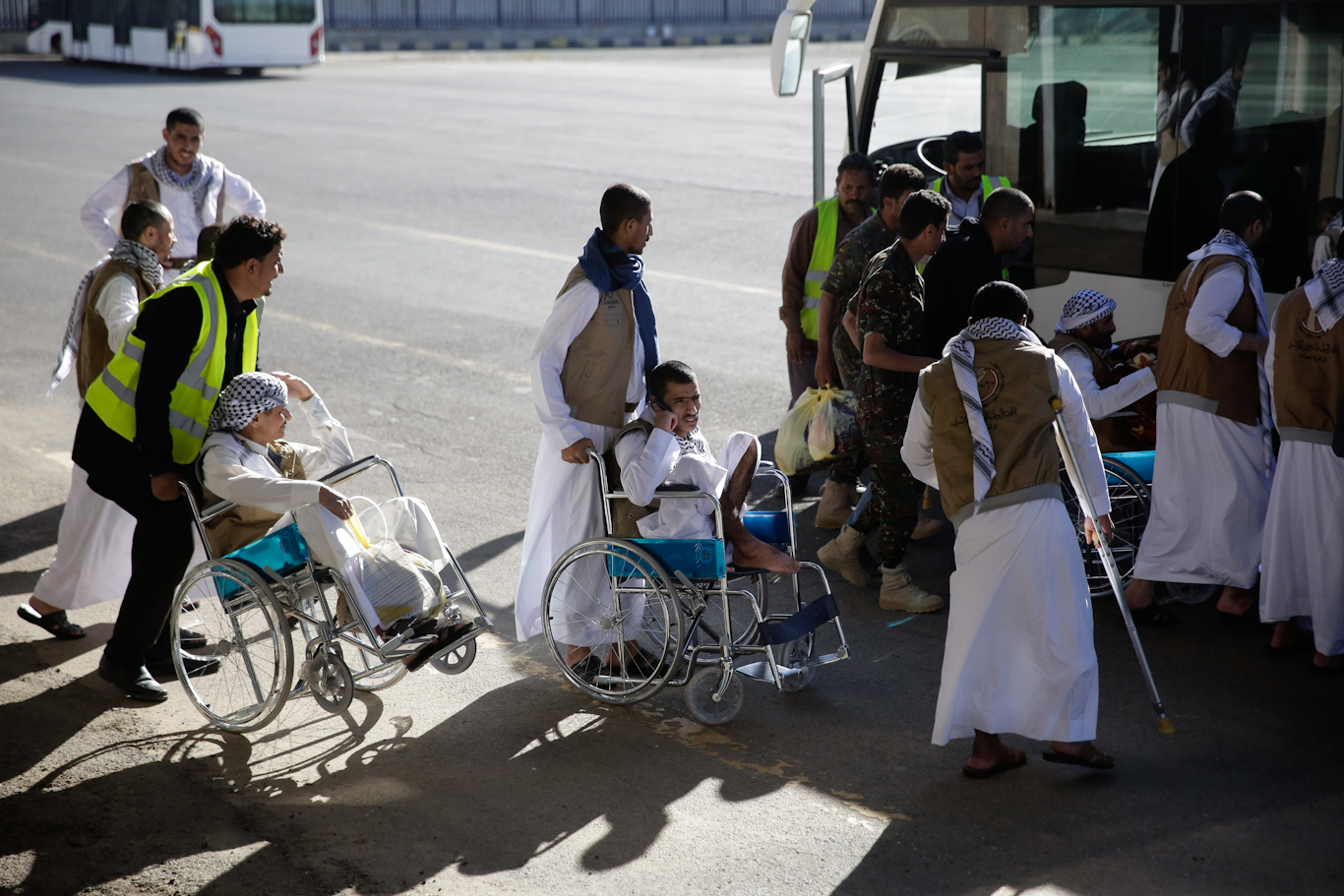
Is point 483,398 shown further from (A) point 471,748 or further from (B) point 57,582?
(A) point 471,748

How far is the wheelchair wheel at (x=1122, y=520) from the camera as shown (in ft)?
19.8

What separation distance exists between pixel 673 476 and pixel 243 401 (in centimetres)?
165

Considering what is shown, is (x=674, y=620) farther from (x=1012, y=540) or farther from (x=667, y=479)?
(x=1012, y=540)

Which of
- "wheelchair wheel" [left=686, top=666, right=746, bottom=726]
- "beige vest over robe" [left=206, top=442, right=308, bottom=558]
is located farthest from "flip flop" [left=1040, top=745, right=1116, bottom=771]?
"beige vest over robe" [left=206, top=442, right=308, bottom=558]

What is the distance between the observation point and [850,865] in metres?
3.96

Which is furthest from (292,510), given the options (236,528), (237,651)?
(237,651)

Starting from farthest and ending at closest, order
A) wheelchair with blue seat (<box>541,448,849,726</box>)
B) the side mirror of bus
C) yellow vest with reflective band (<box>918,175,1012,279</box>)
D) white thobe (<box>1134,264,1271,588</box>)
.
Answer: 1. the side mirror of bus
2. yellow vest with reflective band (<box>918,175,1012,279</box>)
3. white thobe (<box>1134,264,1271,588</box>)
4. wheelchair with blue seat (<box>541,448,849,726</box>)

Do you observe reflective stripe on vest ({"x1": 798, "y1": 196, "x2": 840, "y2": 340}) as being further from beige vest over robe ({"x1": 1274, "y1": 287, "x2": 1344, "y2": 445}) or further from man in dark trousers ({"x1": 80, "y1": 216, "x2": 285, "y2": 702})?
man in dark trousers ({"x1": 80, "y1": 216, "x2": 285, "y2": 702})

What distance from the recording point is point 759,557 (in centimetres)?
502

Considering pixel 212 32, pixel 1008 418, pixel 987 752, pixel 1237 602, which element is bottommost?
pixel 987 752

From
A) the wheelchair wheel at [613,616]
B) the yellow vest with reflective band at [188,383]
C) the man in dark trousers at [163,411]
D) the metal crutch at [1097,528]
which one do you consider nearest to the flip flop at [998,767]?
the metal crutch at [1097,528]

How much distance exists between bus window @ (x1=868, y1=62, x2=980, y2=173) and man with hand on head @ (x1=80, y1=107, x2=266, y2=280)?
13.4 ft

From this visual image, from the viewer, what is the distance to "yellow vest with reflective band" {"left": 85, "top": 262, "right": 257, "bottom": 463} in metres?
4.96


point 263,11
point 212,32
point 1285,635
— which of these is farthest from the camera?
point 263,11
